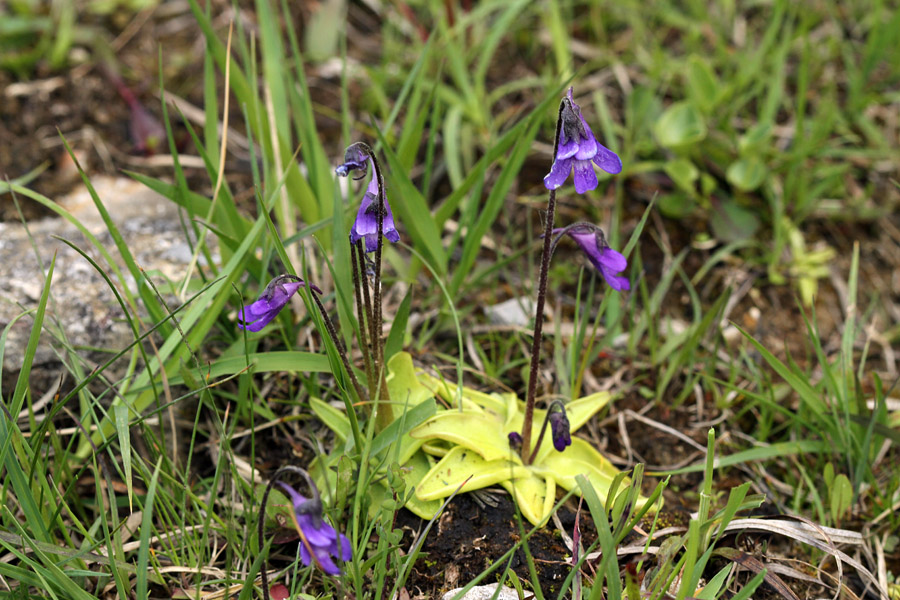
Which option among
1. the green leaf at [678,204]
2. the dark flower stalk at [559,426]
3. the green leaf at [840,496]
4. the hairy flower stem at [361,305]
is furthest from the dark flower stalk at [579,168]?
the green leaf at [678,204]

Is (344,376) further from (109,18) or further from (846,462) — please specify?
(109,18)

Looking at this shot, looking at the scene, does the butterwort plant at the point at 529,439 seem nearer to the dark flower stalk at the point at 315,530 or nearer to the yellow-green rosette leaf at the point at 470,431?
the yellow-green rosette leaf at the point at 470,431

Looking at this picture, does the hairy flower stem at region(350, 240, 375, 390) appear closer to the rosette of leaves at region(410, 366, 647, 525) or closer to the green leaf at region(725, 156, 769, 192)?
the rosette of leaves at region(410, 366, 647, 525)

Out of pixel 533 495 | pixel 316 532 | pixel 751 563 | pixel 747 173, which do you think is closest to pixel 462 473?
pixel 533 495

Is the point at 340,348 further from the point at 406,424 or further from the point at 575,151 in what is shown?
the point at 575,151

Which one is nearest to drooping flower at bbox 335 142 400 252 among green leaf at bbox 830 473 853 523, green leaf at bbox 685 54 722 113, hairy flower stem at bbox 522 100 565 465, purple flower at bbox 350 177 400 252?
purple flower at bbox 350 177 400 252

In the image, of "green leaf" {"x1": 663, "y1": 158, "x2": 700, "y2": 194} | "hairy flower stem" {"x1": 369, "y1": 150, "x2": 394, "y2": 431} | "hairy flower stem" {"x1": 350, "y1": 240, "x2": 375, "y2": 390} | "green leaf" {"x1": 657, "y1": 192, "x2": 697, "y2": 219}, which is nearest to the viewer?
"hairy flower stem" {"x1": 369, "y1": 150, "x2": 394, "y2": 431}

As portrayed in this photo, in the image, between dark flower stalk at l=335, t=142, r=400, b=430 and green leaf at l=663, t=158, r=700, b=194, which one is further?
green leaf at l=663, t=158, r=700, b=194
